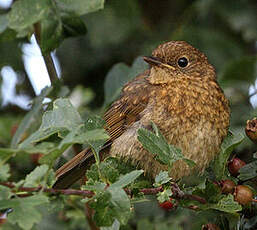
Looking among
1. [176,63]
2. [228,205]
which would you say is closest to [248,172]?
[228,205]

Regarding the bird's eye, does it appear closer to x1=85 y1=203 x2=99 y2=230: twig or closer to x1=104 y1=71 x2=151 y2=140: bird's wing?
x1=104 y1=71 x2=151 y2=140: bird's wing

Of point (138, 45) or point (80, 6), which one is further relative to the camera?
point (138, 45)

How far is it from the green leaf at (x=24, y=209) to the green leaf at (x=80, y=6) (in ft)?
3.05

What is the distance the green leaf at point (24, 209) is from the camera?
1.90 metres

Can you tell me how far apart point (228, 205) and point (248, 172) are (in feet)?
0.85

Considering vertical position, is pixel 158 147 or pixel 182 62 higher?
pixel 158 147

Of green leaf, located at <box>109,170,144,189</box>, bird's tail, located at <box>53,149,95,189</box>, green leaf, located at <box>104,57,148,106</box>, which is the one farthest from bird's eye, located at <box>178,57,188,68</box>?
green leaf, located at <box>109,170,144,189</box>

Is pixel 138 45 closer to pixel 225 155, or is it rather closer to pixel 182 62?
pixel 182 62

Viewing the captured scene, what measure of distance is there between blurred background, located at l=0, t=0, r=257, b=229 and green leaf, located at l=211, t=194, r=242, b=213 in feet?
5.20

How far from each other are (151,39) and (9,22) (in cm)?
256

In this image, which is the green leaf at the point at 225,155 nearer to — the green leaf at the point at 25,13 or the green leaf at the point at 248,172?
the green leaf at the point at 248,172

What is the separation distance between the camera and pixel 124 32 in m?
4.82

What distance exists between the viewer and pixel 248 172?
264cm

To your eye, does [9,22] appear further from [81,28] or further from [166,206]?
[166,206]
